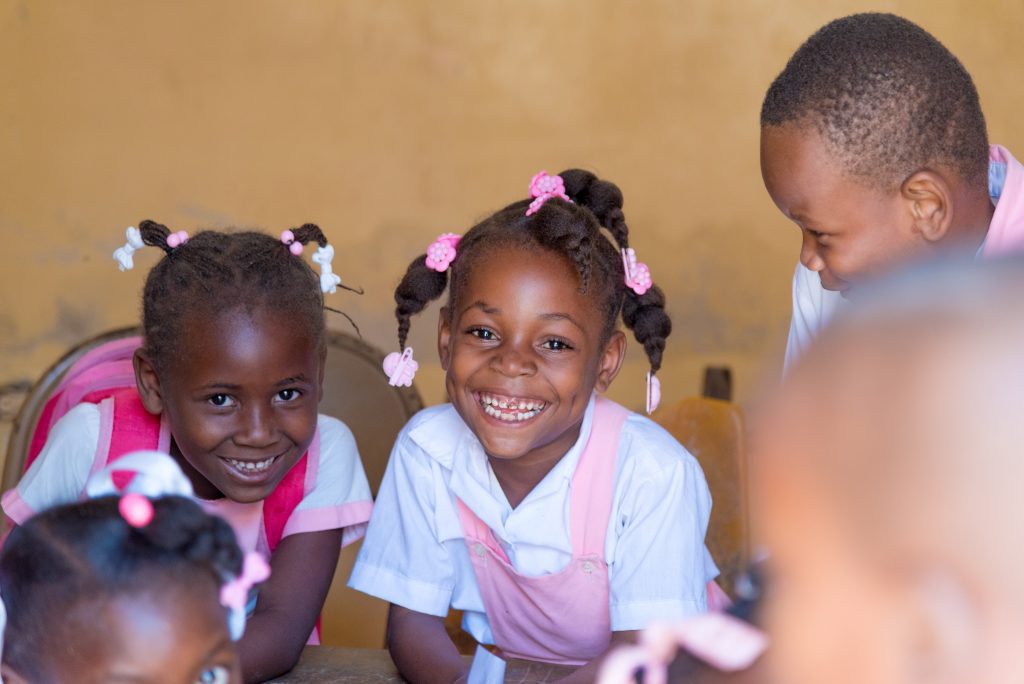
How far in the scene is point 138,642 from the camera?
103 centimetres

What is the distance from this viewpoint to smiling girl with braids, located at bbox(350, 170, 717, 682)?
187 centimetres

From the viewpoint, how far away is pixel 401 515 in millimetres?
1977

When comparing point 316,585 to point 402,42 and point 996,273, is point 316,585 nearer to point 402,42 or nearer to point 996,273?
point 996,273

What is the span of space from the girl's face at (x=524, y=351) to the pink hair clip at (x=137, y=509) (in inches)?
35.6

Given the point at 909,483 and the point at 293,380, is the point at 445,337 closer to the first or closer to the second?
the point at 293,380

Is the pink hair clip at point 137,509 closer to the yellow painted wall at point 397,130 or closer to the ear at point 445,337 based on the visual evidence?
the ear at point 445,337

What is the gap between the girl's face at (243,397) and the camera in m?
1.90

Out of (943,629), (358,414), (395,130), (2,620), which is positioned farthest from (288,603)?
(395,130)

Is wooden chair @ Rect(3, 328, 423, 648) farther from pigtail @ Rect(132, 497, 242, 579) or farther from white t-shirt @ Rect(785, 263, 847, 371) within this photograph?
pigtail @ Rect(132, 497, 242, 579)

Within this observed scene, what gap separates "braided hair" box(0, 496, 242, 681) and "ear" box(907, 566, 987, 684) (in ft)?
2.25

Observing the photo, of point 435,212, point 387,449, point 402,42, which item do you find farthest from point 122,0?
point 387,449

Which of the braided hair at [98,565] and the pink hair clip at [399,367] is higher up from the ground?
the pink hair clip at [399,367]

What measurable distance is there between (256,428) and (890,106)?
1.09 m

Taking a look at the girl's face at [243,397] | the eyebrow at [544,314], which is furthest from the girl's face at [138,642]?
the eyebrow at [544,314]
